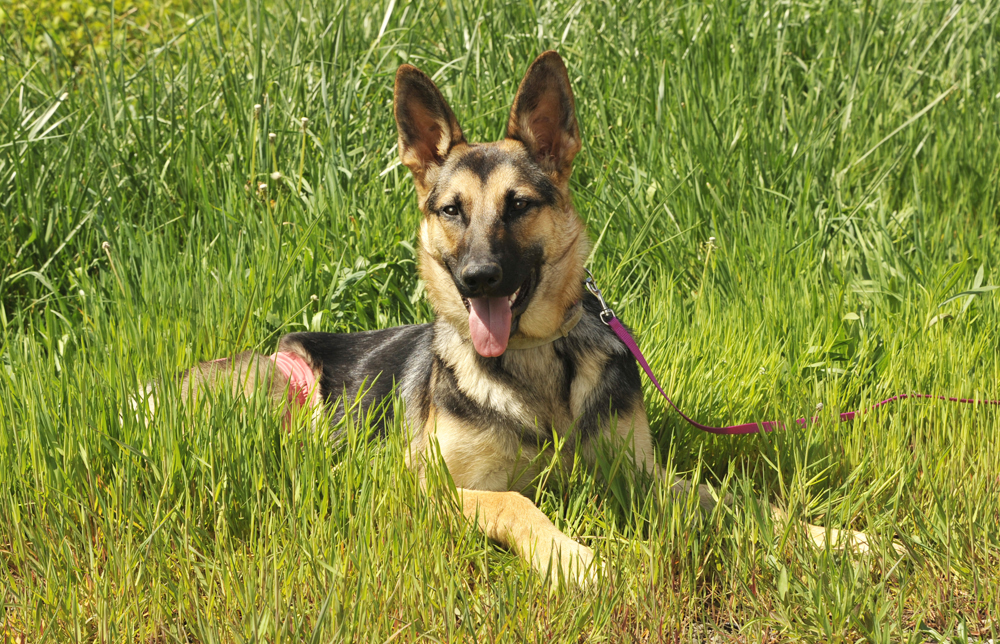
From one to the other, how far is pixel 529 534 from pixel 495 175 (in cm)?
132

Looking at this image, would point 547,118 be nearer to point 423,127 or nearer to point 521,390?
point 423,127

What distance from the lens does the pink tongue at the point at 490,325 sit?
109 inches

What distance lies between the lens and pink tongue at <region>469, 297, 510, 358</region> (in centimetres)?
278

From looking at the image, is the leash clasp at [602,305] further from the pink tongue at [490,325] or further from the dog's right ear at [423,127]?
the dog's right ear at [423,127]

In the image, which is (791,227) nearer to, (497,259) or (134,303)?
(497,259)

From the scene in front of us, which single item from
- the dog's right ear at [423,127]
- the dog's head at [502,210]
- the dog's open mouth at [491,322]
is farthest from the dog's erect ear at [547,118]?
the dog's open mouth at [491,322]

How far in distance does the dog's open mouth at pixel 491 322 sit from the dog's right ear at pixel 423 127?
70 centimetres

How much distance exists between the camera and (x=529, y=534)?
2.46m

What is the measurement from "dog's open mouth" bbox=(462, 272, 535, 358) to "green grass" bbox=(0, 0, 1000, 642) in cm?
48

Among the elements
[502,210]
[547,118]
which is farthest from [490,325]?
[547,118]

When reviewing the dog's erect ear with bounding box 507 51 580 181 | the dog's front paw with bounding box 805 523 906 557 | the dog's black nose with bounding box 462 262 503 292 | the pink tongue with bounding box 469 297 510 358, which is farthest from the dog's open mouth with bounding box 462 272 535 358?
the dog's front paw with bounding box 805 523 906 557

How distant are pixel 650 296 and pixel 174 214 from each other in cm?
275

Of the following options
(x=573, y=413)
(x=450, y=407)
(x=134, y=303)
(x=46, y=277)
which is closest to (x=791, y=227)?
(x=573, y=413)

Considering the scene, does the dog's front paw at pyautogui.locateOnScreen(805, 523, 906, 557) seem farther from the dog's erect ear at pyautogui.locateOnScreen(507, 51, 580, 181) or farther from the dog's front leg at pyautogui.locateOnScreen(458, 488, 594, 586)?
the dog's erect ear at pyautogui.locateOnScreen(507, 51, 580, 181)
